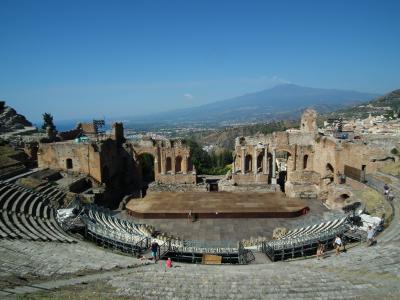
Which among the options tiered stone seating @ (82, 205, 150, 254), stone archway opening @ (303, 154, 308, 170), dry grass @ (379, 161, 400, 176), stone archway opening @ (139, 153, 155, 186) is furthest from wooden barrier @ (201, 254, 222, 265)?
stone archway opening @ (139, 153, 155, 186)

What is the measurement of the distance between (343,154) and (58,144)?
27.5m

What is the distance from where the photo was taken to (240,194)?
105 ft

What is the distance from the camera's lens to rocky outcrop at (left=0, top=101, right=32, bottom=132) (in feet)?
167

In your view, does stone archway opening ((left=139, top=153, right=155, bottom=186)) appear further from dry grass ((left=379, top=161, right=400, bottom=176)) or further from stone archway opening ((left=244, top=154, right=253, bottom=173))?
dry grass ((left=379, top=161, right=400, bottom=176))

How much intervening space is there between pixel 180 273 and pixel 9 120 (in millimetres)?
50211

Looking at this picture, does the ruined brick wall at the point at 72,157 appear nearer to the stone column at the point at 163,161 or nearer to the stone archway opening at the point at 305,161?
the stone column at the point at 163,161

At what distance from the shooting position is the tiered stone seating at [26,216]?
1700cm

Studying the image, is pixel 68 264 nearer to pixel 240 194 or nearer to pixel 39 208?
pixel 39 208

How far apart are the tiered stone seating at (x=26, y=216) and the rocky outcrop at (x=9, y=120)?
103ft

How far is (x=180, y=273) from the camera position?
1402 cm

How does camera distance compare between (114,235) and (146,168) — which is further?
(146,168)

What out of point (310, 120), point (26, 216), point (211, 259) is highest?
point (310, 120)

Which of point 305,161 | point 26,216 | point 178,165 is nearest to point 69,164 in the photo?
point 178,165

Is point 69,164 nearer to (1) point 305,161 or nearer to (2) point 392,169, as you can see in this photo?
(1) point 305,161
